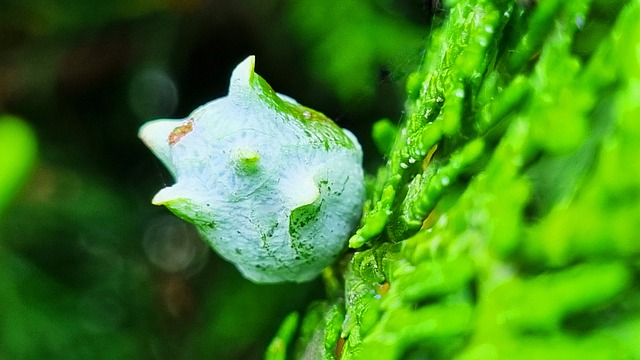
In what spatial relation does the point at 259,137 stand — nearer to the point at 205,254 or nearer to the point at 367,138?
the point at 367,138

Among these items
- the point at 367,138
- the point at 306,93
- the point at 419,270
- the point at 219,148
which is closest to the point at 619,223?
the point at 419,270

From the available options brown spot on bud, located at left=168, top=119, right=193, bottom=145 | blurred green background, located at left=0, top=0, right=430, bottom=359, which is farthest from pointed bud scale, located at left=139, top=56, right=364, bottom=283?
blurred green background, located at left=0, top=0, right=430, bottom=359

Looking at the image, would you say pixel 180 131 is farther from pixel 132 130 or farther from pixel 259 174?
pixel 132 130

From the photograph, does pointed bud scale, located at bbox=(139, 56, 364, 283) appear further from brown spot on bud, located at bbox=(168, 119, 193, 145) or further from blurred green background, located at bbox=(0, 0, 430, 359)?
blurred green background, located at bbox=(0, 0, 430, 359)

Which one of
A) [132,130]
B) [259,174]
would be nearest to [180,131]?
[259,174]

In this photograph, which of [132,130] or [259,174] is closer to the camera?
[259,174]

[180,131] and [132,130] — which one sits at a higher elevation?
[180,131]
